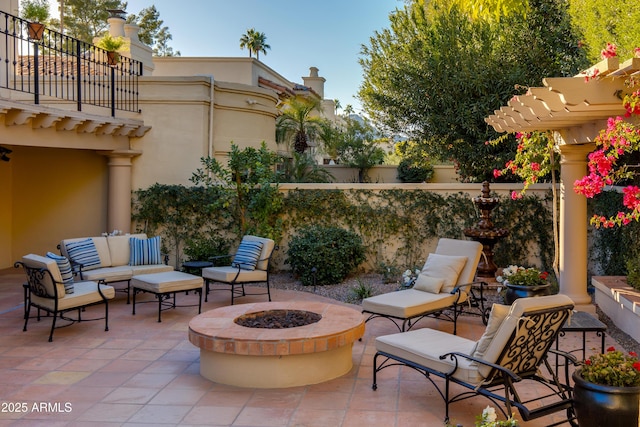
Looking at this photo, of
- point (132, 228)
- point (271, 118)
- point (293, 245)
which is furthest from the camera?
point (271, 118)

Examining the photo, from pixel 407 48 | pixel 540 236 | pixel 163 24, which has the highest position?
pixel 163 24

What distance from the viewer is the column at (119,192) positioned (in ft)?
39.2

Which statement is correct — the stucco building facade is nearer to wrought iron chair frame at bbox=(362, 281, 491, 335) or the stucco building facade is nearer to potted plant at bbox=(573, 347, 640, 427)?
wrought iron chair frame at bbox=(362, 281, 491, 335)

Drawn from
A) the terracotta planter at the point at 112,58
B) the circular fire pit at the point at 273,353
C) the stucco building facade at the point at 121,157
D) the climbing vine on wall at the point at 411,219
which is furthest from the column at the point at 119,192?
the circular fire pit at the point at 273,353

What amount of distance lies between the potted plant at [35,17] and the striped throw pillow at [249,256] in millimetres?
5034

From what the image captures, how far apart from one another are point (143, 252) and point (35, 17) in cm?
947

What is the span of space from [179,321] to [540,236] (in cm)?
718

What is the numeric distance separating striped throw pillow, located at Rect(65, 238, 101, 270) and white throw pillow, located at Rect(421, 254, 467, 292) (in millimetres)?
5464

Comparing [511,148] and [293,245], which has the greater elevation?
[511,148]

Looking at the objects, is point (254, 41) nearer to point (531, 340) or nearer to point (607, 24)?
point (607, 24)

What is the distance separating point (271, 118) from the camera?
13992 mm

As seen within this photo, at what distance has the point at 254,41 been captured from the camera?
→ 3191cm

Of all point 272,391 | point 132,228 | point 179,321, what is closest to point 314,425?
point 272,391

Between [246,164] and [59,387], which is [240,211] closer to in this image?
[246,164]
